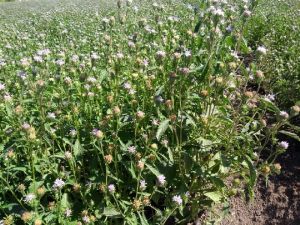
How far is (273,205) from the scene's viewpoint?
3.07m

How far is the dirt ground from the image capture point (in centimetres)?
298

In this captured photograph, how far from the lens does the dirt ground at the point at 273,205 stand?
117 inches

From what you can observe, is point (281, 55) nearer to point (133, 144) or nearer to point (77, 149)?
point (133, 144)

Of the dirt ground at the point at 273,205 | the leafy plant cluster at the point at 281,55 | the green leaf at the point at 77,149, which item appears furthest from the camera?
the leafy plant cluster at the point at 281,55

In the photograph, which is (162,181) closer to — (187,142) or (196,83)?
(187,142)

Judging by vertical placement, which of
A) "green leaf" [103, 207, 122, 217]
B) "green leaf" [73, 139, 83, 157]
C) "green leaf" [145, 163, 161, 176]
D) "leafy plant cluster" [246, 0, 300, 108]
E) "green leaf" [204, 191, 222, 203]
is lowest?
"green leaf" [204, 191, 222, 203]

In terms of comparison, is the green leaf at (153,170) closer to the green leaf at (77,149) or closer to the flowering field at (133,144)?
the flowering field at (133,144)

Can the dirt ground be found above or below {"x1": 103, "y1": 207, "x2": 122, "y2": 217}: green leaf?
below

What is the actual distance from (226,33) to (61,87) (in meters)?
1.42

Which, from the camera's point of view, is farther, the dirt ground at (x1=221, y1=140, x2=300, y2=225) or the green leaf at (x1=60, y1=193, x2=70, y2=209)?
the dirt ground at (x1=221, y1=140, x2=300, y2=225)

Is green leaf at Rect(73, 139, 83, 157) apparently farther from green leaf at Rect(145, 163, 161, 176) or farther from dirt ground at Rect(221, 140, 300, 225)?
dirt ground at Rect(221, 140, 300, 225)

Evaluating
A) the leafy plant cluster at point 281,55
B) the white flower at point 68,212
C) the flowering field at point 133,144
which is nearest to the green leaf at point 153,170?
the flowering field at point 133,144

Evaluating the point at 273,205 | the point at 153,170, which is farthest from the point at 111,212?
the point at 273,205

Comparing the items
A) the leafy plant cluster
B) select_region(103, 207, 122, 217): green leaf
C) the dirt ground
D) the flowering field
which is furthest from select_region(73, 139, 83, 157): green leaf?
the leafy plant cluster
